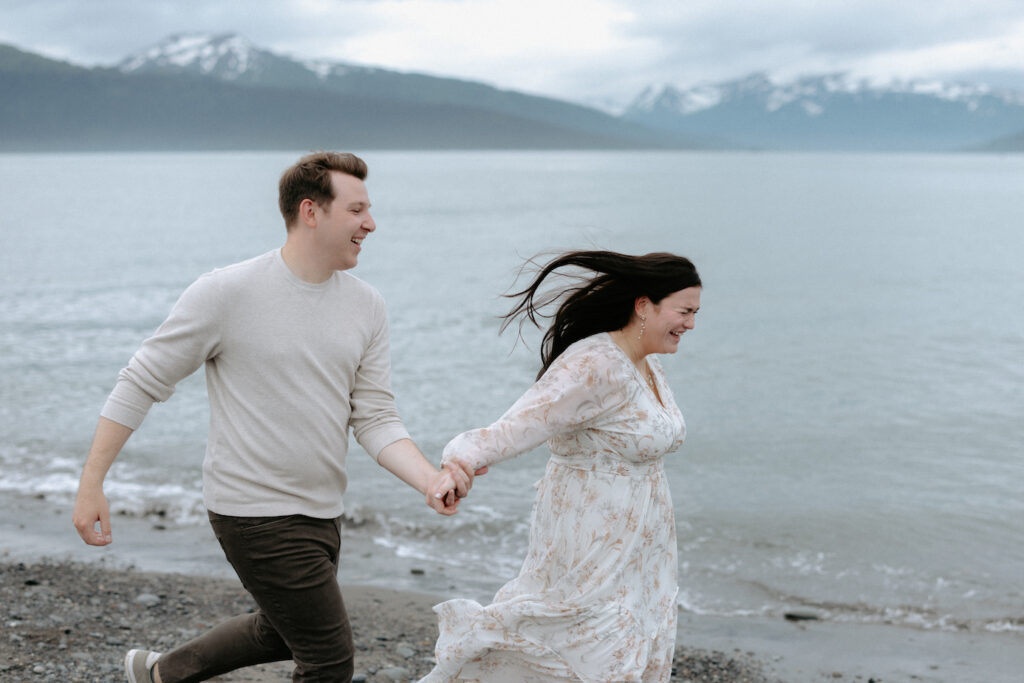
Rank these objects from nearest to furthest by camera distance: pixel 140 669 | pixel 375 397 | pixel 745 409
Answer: pixel 375 397
pixel 140 669
pixel 745 409

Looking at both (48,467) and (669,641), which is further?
(48,467)

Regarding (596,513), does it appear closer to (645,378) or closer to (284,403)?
(645,378)

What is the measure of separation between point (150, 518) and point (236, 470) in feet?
24.5

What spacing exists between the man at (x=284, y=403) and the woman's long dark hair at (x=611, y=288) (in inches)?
28.7

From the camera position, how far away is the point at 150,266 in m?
39.2

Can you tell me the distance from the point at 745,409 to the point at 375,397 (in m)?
14.1

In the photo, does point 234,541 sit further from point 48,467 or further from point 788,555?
point 48,467

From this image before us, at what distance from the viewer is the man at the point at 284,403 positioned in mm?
3763

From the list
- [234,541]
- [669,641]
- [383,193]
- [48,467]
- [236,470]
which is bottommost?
[48,467]

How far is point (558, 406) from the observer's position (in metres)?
3.76

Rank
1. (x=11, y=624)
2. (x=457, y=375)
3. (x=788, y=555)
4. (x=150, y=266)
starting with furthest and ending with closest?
(x=150, y=266) → (x=457, y=375) → (x=788, y=555) → (x=11, y=624)

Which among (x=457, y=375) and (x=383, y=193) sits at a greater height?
(x=383, y=193)

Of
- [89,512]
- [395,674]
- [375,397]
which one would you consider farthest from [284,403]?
[395,674]

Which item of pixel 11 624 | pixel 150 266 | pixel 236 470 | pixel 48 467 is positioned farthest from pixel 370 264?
pixel 236 470
